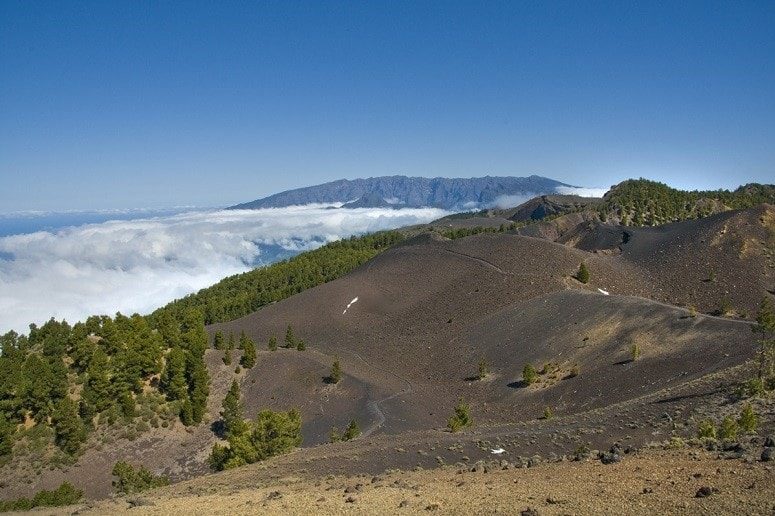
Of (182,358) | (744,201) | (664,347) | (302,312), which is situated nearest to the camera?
(664,347)

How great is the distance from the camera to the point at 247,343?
6172 centimetres

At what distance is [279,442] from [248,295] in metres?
87.5

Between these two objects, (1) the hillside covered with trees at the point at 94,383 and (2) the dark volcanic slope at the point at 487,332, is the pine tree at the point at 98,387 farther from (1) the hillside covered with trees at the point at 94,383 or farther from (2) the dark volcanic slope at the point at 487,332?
(2) the dark volcanic slope at the point at 487,332

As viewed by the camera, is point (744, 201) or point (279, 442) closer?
point (279, 442)

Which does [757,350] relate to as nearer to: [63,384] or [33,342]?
[63,384]

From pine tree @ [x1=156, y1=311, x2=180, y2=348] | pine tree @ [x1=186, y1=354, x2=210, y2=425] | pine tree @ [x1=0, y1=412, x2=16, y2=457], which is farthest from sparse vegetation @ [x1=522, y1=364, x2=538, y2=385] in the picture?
pine tree @ [x1=0, y1=412, x2=16, y2=457]

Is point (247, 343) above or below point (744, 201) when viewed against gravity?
below

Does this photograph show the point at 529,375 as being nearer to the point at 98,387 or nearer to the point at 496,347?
the point at 496,347

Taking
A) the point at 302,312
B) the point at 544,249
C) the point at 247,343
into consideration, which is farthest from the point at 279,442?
the point at 544,249

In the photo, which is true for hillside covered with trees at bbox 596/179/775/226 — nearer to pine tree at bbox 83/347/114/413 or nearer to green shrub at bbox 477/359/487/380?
green shrub at bbox 477/359/487/380

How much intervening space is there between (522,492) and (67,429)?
3993 cm

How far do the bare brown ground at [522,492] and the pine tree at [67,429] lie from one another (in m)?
25.2

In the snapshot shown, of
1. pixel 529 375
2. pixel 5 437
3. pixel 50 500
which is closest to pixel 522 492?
pixel 50 500

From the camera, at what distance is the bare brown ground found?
1502cm
